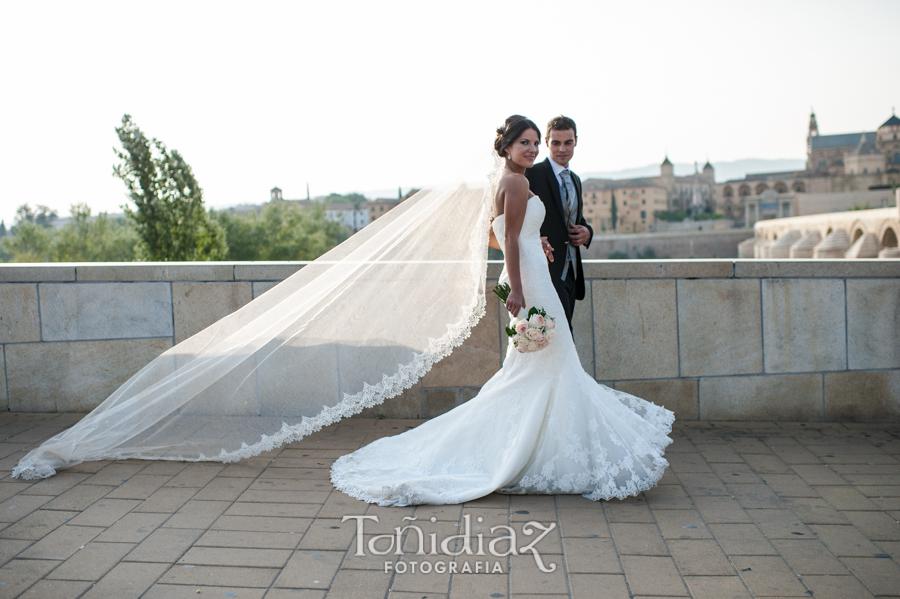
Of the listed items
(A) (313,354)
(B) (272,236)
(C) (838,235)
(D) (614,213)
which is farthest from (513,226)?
(D) (614,213)

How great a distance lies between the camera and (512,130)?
3477 millimetres

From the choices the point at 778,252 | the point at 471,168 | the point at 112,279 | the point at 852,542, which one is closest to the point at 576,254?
the point at 471,168

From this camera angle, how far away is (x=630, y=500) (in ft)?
11.1

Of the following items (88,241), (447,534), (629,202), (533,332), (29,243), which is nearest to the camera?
(447,534)

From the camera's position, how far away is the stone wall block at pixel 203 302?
5148 millimetres

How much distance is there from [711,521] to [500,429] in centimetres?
106

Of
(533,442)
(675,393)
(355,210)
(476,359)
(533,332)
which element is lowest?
(675,393)

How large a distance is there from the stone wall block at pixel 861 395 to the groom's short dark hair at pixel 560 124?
277 cm

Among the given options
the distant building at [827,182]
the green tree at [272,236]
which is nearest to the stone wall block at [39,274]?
the green tree at [272,236]

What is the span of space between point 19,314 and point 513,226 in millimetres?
3998

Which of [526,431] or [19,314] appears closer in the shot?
[526,431]

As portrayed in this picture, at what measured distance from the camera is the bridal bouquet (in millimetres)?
3383

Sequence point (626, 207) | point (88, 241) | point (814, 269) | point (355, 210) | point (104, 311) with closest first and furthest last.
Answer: point (814, 269)
point (104, 311)
point (88, 241)
point (626, 207)
point (355, 210)

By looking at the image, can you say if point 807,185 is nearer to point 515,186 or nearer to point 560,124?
point 560,124
